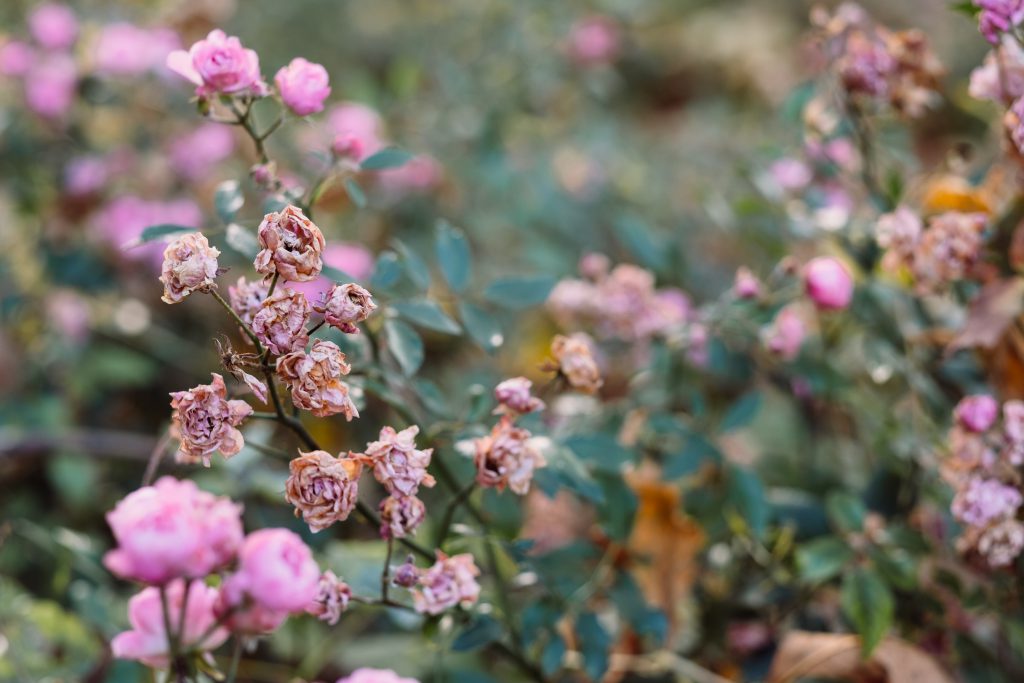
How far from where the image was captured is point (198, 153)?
6.24 feet

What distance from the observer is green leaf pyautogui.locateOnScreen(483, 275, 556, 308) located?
3.32 ft

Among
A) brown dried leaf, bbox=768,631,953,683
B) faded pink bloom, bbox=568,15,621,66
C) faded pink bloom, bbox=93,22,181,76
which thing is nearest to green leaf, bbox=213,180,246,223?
brown dried leaf, bbox=768,631,953,683

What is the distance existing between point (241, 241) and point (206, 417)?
0.69 ft

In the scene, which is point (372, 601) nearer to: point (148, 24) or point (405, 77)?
point (405, 77)

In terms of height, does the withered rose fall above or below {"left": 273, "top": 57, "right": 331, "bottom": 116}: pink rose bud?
below

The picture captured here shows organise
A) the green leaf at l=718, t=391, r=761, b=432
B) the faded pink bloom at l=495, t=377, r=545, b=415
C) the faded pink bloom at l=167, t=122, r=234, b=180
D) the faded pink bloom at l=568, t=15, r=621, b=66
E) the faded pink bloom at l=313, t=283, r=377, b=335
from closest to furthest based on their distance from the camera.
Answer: the faded pink bloom at l=313, t=283, r=377, b=335
the faded pink bloom at l=495, t=377, r=545, b=415
the green leaf at l=718, t=391, r=761, b=432
the faded pink bloom at l=167, t=122, r=234, b=180
the faded pink bloom at l=568, t=15, r=621, b=66

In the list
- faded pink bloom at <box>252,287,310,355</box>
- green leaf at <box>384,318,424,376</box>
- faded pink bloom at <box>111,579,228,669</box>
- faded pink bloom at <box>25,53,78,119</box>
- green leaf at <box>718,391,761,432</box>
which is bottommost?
green leaf at <box>718,391,761,432</box>

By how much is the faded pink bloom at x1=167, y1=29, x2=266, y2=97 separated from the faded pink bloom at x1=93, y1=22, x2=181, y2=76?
1.14 meters

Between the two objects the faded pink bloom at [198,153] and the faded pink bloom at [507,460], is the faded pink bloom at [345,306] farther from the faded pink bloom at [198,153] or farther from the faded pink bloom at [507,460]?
the faded pink bloom at [198,153]

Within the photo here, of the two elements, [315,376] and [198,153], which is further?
[198,153]

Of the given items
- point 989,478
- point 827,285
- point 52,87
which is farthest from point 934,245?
point 52,87

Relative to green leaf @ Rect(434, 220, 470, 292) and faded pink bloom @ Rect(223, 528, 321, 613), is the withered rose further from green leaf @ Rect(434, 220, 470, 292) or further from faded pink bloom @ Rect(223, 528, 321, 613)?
green leaf @ Rect(434, 220, 470, 292)

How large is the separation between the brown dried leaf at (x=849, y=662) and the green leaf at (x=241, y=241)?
27.8 inches

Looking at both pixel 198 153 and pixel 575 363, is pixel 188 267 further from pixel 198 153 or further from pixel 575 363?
pixel 198 153
